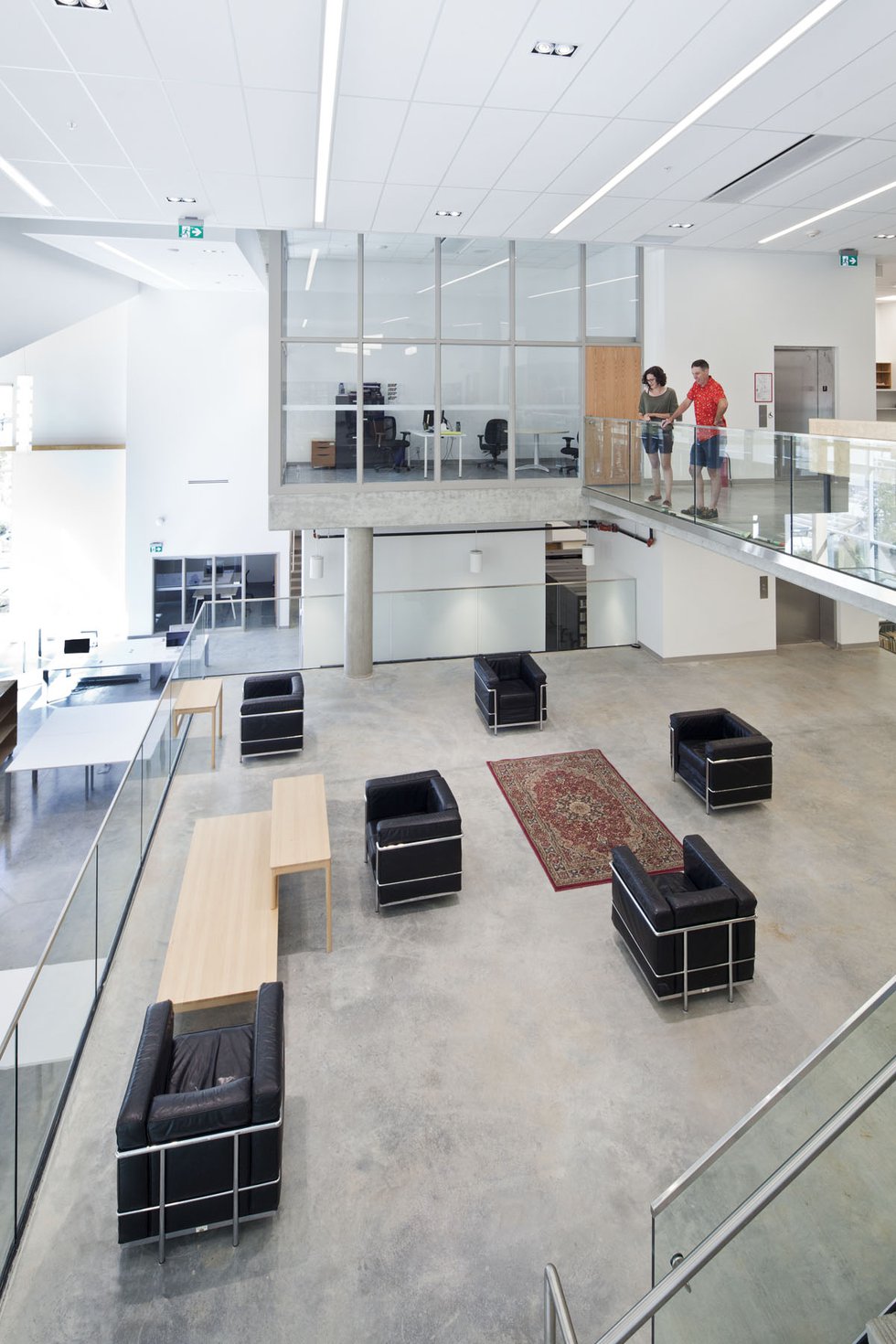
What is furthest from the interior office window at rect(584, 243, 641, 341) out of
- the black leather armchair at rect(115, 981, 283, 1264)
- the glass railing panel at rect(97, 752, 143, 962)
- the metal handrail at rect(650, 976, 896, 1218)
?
the black leather armchair at rect(115, 981, 283, 1264)

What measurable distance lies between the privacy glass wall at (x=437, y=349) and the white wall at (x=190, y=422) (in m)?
9.38

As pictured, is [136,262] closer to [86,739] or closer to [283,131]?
[283,131]

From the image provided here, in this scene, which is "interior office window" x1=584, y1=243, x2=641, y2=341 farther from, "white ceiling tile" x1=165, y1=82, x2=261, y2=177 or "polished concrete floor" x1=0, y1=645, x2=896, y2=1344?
"polished concrete floor" x1=0, y1=645, x2=896, y2=1344

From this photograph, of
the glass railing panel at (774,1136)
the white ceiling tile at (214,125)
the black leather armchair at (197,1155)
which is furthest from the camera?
A: the white ceiling tile at (214,125)

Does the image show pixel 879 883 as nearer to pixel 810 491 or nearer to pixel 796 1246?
pixel 810 491

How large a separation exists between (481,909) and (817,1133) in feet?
15.8

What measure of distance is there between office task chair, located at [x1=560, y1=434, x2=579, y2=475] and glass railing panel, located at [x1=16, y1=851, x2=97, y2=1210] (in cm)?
1044

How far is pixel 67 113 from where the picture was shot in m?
7.17

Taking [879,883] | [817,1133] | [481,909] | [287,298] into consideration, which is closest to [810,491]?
[879,883]

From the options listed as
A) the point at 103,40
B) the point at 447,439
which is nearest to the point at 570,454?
the point at 447,439

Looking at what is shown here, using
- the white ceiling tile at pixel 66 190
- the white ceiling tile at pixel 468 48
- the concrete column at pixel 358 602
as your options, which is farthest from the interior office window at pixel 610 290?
the white ceiling tile at pixel 66 190

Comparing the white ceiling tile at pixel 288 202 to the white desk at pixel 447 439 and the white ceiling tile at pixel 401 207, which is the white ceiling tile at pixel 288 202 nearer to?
the white ceiling tile at pixel 401 207

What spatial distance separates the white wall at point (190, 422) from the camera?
21.2 metres

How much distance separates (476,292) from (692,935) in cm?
1124
